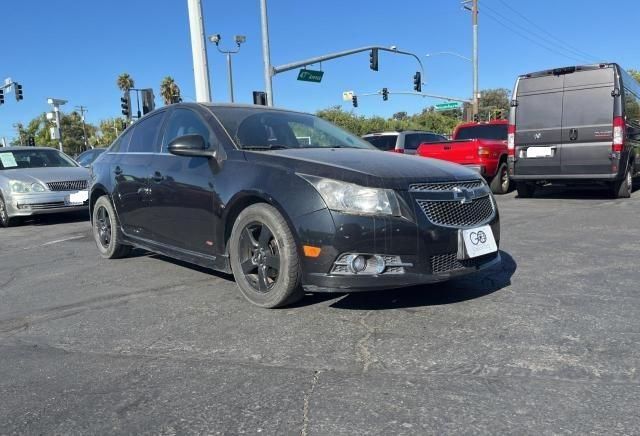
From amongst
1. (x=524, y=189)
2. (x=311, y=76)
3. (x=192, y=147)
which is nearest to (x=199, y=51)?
(x=524, y=189)

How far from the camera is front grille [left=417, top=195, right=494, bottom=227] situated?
3.51 m

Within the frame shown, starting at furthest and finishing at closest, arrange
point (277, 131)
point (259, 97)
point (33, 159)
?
point (259, 97) → point (33, 159) → point (277, 131)

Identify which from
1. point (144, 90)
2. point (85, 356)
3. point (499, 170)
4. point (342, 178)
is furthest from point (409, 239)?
point (144, 90)

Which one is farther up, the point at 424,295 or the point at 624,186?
the point at 624,186

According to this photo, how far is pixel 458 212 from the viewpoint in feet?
12.1

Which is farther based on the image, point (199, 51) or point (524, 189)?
point (199, 51)

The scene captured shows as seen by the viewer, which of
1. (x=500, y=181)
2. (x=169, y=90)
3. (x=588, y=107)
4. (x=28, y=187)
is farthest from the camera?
(x=169, y=90)

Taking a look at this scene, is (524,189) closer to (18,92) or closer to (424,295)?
(424,295)

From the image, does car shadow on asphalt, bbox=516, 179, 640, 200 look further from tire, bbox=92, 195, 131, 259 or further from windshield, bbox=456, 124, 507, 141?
tire, bbox=92, 195, 131, 259

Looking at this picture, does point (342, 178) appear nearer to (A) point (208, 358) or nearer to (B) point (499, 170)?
(A) point (208, 358)

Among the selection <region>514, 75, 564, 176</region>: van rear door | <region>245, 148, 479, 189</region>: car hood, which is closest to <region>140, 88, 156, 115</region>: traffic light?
<region>514, 75, 564, 176</region>: van rear door

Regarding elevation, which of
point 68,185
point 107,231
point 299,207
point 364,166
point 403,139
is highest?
point 403,139

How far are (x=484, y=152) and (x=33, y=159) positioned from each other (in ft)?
29.1

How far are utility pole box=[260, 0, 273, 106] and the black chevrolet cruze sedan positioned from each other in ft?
52.2
